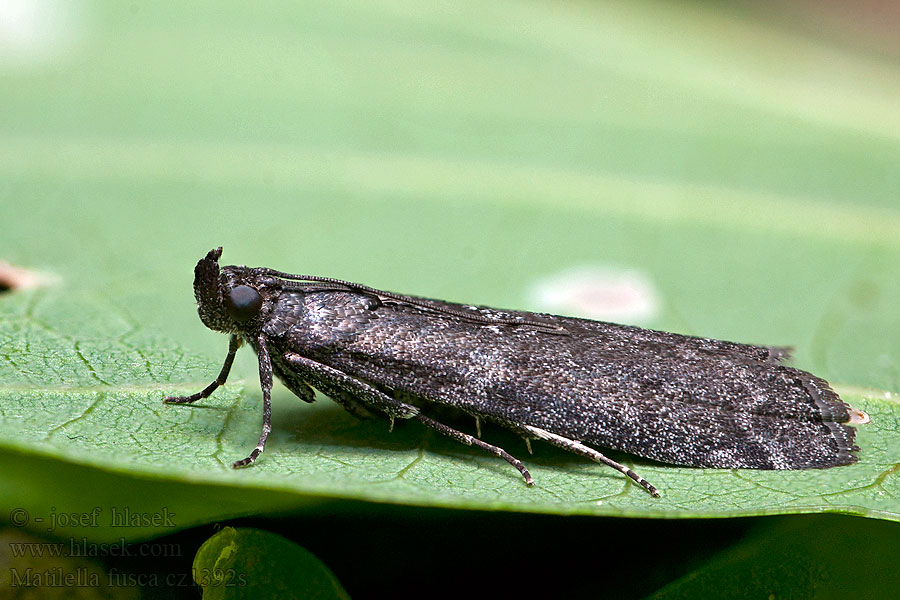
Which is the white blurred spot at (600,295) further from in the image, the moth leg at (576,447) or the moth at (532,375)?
the moth leg at (576,447)

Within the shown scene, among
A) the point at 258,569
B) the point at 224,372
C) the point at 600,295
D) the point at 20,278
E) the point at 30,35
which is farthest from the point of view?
the point at 30,35

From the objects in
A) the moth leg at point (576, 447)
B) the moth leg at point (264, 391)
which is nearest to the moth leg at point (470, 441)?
the moth leg at point (576, 447)

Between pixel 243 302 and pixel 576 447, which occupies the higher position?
pixel 243 302

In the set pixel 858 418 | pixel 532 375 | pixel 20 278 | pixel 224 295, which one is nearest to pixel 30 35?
pixel 20 278

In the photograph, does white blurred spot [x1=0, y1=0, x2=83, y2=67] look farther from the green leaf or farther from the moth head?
the green leaf

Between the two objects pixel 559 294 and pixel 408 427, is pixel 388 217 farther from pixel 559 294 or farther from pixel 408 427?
pixel 408 427

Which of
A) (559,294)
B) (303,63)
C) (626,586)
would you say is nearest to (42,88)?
(303,63)

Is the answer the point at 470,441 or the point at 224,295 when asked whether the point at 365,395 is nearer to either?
the point at 470,441
